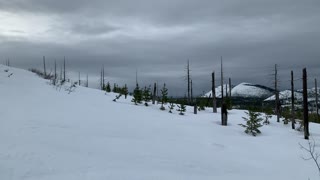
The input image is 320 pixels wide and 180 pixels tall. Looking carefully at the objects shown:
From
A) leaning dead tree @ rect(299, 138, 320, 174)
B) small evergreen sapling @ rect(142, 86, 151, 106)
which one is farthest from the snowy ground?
small evergreen sapling @ rect(142, 86, 151, 106)

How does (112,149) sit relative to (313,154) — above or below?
above

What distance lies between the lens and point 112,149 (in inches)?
493

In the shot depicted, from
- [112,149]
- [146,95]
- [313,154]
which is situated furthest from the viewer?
[146,95]

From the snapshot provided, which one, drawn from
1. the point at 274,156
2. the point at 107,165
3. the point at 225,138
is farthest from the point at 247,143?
the point at 107,165

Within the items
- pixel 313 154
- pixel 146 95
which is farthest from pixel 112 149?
pixel 146 95

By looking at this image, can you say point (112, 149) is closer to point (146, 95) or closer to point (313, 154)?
point (313, 154)

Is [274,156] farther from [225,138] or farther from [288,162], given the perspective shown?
[225,138]

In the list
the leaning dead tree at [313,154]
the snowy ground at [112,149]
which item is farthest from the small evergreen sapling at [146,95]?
the leaning dead tree at [313,154]

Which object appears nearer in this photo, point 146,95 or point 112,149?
point 112,149

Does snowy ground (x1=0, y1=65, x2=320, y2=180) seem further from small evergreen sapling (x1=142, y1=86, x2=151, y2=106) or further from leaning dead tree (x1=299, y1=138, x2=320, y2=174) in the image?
small evergreen sapling (x1=142, y1=86, x2=151, y2=106)

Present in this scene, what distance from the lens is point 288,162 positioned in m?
16.8

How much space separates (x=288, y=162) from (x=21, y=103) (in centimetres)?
1422

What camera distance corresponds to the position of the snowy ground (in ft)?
31.2

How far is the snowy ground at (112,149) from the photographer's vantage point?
9523mm
